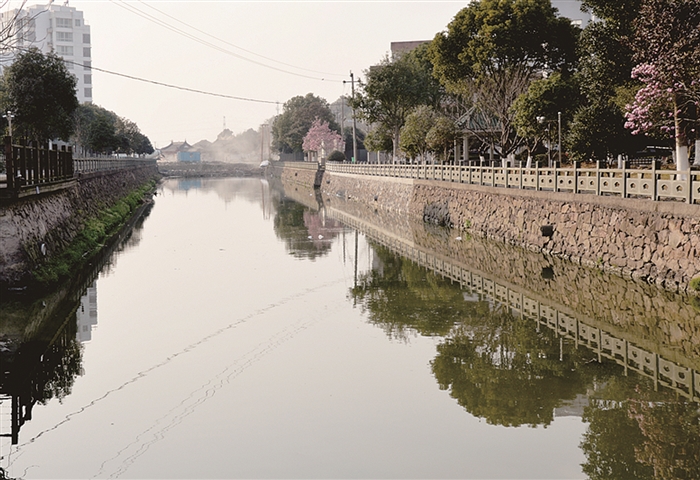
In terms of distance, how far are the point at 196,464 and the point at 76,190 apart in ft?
78.9

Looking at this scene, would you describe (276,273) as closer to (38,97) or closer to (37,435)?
(37,435)

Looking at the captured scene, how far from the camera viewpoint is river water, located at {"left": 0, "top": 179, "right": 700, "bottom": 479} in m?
9.74

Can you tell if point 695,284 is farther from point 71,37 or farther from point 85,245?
point 71,37

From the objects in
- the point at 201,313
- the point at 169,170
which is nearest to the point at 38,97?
the point at 201,313

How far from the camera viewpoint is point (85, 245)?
1102 inches

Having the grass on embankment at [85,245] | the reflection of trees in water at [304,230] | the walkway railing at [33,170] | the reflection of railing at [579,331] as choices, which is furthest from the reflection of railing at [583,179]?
the walkway railing at [33,170]

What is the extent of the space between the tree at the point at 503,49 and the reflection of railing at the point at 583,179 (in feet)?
18.7

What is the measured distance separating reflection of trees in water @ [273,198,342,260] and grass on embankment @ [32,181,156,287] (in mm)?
6957

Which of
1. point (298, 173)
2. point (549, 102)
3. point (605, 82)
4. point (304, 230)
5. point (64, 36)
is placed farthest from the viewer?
point (64, 36)

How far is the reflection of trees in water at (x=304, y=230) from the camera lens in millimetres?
30750

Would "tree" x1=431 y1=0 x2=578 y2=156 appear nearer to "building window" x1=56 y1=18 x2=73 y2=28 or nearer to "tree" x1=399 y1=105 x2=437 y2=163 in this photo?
"tree" x1=399 y1=105 x2=437 y2=163

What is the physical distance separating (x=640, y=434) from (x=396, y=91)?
47941 millimetres

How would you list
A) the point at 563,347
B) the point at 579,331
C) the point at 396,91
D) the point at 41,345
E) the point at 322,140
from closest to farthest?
the point at 563,347, the point at 41,345, the point at 579,331, the point at 396,91, the point at 322,140

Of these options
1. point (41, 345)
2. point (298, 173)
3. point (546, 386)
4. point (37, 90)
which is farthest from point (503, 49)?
point (298, 173)
